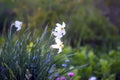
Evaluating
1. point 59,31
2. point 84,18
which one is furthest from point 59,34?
point 84,18

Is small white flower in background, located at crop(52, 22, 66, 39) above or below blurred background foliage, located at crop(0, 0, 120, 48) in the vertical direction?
below

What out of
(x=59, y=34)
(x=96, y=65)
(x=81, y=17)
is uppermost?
(x=81, y=17)

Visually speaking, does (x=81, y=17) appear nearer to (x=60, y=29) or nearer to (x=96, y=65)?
(x=96, y=65)

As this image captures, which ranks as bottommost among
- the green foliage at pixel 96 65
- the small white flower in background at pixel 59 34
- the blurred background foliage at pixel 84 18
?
the small white flower in background at pixel 59 34

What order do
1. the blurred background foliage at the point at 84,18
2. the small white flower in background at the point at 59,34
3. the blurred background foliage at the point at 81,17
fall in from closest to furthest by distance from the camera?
the small white flower in background at the point at 59,34, the blurred background foliage at the point at 84,18, the blurred background foliage at the point at 81,17

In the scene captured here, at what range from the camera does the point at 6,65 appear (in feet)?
11.9

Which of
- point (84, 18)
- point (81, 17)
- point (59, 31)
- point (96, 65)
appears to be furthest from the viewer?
point (84, 18)

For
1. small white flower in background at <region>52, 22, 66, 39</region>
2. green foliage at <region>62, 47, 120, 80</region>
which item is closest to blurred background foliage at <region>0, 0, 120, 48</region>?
green foliage at <region>62, 47, 120, 80</region>

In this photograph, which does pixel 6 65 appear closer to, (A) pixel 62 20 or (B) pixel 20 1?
(A) pixel 62 20

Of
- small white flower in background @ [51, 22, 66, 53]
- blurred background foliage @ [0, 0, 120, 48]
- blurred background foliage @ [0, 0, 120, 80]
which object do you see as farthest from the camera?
blurred background foliage @ [0, 0, 120, 48]

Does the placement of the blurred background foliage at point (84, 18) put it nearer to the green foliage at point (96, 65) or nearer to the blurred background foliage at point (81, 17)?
the blurred background foliage at point (81, 17)

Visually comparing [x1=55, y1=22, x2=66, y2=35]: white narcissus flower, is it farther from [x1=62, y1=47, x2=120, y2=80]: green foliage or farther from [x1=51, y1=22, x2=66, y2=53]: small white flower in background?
[x1=62, y1=47, x2=120, y2=80]: green foliage

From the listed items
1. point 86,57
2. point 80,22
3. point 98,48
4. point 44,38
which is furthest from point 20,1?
point 44,38

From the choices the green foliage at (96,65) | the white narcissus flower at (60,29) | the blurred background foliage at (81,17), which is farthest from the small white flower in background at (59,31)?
the blurred background foliage at (81,17)
